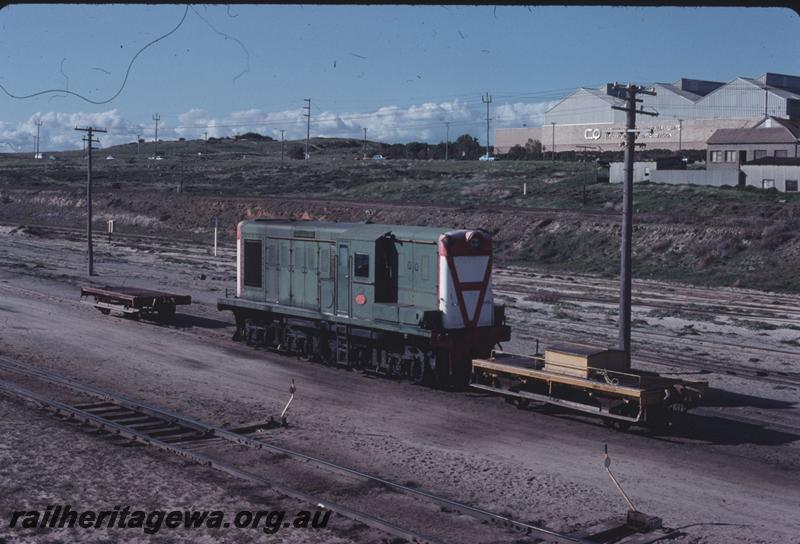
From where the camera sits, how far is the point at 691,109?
351 ft

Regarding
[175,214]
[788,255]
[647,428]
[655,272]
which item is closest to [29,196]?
[175,214]

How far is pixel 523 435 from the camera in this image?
16500mm

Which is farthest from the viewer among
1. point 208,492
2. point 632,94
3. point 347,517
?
point 632,94

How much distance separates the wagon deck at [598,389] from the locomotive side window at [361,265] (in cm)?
393

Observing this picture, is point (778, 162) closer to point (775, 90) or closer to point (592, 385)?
point (775, 90)

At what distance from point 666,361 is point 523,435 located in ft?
29.4

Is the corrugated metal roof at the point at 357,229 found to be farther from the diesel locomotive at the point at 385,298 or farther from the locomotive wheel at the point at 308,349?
the locomotive wheel at the point at 308,349

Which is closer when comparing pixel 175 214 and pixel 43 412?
pixel 43 412

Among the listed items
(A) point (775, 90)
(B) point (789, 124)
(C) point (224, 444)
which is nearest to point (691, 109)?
(A) point (775, 90)

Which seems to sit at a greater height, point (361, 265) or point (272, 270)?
point (361, 265)

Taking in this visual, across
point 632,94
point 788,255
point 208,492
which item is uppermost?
point 632,94

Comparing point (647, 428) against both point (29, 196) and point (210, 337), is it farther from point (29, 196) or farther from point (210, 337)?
point (29, 196)

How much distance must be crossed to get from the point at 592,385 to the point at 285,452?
588 cm

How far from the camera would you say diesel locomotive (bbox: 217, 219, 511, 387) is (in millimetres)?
20250
